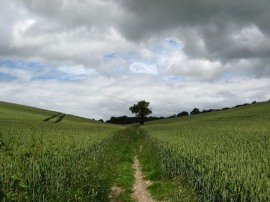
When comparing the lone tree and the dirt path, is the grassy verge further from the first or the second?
the lone tree

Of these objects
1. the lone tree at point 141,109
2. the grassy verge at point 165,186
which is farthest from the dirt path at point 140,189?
the lone tree at point 141,109

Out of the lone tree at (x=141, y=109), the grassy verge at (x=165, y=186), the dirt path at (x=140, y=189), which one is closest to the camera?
the grassy verge at (x=165, y=186)

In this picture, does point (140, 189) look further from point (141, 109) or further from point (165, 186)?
point (141, 109)

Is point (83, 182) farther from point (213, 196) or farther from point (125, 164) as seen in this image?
point (125, 164)

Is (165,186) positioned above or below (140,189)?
above

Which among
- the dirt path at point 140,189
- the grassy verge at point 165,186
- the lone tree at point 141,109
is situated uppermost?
the lone tree at point 141,109

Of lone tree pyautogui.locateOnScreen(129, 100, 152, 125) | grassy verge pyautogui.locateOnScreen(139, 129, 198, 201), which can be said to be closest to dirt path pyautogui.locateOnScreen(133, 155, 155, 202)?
grassy verge pyautogui.locateOnScreen(139, 129, 198, 201)

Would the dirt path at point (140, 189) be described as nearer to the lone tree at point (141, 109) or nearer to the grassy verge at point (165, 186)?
the grassy verge at point (165, 186)

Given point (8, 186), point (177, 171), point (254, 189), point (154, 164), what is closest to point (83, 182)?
point (8, 186)

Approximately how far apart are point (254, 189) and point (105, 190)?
593 cm

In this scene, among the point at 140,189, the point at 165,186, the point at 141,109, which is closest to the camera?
the point at 165,186

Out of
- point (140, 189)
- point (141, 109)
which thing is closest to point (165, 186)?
point (140, 189)

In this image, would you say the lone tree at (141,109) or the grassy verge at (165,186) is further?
the lone tree at (141,109)

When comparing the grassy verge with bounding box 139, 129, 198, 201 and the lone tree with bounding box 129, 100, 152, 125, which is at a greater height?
the lone tree with bounding box 129, 100, 152, 125
